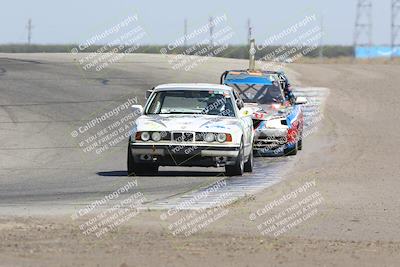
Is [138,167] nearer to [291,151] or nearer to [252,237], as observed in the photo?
[291,151]

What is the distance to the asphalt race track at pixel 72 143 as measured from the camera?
13773 mm

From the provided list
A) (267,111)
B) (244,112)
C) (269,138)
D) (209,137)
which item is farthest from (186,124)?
(267,111)

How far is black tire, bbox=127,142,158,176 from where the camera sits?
52.7ft

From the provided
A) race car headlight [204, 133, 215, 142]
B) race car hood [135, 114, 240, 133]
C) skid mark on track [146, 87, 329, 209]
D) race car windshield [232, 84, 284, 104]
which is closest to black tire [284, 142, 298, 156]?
skid mark on track [146, 87, 329, 209]

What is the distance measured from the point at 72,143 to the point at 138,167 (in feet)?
19.6

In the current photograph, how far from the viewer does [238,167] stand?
16.3m

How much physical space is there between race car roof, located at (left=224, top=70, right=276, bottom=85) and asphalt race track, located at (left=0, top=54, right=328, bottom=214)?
72.3 inches

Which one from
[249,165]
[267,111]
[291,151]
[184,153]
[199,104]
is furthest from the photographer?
[291,151]

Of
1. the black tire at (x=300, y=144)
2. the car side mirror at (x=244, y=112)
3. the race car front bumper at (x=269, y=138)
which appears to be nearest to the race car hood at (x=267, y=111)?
the race car front bumper at (x=269, y=138)

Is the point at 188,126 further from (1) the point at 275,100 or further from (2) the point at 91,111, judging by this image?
(2) the point at 91,111

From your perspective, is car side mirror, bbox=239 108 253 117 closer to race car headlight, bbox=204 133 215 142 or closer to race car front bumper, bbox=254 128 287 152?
race car headlight, bbox=204 133 215 142

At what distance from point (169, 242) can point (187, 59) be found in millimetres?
37433

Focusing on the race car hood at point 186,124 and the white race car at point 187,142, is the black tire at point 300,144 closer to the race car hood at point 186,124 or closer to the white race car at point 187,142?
the white race car at point 187,142

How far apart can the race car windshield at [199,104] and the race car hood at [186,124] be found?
1.55 ft
